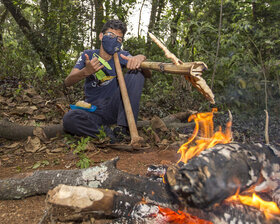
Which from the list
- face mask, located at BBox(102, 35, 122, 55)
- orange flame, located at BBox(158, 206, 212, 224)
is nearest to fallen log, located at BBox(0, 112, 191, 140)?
face mask, located at BBox(102, 35, 122, 55)

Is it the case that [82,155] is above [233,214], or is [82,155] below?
below

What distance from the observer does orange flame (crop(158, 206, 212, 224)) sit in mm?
1317

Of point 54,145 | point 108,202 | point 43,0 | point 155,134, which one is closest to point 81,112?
point 54,145

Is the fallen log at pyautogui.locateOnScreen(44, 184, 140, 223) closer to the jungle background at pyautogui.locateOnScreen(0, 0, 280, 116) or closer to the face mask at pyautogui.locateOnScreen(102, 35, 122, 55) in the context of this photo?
the face mask at pyautogui.locateOnScreen(102, 35, 122, 55)

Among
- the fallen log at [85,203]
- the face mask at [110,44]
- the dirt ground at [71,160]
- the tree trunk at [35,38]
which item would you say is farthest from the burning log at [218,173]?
the tree trunk at [35,38]

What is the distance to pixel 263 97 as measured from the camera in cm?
448

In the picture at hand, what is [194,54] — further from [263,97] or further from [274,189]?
[274,189]

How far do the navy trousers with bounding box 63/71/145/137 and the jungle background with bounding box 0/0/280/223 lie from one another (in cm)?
19

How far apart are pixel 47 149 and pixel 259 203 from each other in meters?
2.42

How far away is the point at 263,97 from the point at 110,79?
316cm

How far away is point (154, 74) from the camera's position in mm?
6250

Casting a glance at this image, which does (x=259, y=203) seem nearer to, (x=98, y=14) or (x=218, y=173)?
(x=218, y=173)

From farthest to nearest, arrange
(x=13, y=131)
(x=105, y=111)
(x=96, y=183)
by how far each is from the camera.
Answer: (x=105, y=111), (x=13, y=131), (x=96, y=183)

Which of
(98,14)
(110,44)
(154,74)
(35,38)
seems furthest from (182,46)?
(35,38)
